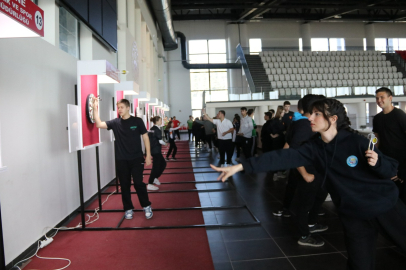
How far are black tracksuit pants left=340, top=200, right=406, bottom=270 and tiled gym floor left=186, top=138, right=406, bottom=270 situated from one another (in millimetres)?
1092

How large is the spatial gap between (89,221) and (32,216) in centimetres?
113

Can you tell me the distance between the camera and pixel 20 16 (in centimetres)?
185

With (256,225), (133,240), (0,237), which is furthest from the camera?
(256,225)

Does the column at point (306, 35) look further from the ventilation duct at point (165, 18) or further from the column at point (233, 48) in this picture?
the ventilation duct at point (165, 18)

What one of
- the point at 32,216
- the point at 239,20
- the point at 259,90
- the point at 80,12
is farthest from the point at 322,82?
the point at 32,216

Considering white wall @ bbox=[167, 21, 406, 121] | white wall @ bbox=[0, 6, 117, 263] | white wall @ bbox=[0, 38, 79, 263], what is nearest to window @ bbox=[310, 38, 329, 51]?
white wall @ bbox=[167, 21, 406, 121]

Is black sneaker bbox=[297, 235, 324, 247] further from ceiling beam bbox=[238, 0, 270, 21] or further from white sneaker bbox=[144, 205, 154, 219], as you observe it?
ceiling beam bbox=[238, 0, 270, 21]

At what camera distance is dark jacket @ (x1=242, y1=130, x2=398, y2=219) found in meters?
1.75

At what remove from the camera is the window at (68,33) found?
4945 mm

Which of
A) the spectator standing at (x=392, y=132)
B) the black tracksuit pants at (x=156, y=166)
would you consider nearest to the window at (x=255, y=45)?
the black tracksuit pants at (x=156, y=166)

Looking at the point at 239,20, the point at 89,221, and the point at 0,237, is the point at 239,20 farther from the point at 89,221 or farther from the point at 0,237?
the point at 0,237

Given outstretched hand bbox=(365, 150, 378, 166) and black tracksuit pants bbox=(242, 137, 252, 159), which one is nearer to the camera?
outstretched hand bbox=(365, 150, 378, 166)

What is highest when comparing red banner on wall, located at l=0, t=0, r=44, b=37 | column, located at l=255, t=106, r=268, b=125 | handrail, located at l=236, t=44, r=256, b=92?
handrail, located at l=236, t=44, r=256, b=92

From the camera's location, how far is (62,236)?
388 cm
